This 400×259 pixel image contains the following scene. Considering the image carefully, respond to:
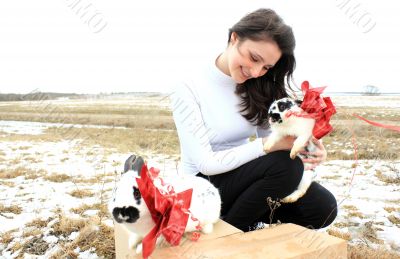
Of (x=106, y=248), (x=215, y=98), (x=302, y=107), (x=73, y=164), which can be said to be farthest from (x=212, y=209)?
(x=73, y=164)

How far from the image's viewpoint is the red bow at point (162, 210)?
133 centimetres

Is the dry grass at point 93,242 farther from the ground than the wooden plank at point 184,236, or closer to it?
closer to it

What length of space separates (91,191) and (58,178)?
102cm

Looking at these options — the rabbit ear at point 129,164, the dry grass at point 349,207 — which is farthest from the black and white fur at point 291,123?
the dry grass at point 349,207

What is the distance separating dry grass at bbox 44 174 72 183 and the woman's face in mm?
3504

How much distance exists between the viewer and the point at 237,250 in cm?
146

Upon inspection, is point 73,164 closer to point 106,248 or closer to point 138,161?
point 106,248

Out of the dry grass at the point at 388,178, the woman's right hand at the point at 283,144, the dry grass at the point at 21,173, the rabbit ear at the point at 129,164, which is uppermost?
the rabbit ear at the point at 129,164

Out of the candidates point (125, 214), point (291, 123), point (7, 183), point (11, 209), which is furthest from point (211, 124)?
point (7, 183)

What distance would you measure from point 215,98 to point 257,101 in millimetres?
276

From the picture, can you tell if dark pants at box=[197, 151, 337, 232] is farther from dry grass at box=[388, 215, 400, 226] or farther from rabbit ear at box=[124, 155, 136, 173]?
dry grass at box=[388, 215, 400, 226]

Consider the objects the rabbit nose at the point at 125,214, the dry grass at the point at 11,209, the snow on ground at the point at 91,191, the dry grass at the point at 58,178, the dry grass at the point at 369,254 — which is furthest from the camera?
the dry grass at the point at 58,178

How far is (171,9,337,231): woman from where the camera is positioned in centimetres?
188

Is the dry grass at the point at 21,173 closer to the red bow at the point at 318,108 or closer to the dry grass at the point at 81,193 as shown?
the dry grass at the point at 81,193
